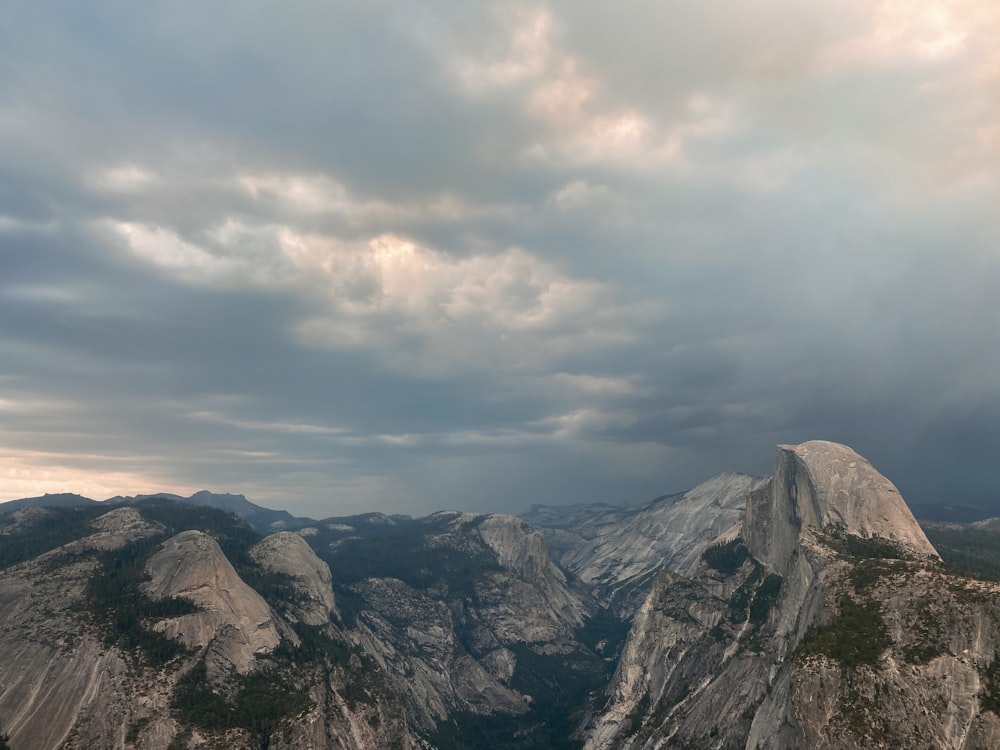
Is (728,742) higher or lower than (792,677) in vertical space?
lower

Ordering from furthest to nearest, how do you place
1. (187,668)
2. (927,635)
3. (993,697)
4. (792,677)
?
1. (187,668)
2. (792,677)
3. (927,635)
4. (993,697)

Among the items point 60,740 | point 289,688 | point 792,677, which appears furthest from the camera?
point 289,688

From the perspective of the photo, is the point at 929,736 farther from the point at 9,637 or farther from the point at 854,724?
the point at 9,637

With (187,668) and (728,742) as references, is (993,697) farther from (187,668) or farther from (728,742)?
(187,668)

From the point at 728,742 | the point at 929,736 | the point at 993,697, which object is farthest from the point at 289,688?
the point at 993,697

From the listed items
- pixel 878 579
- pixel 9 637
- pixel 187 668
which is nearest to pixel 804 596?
pixel 878 579

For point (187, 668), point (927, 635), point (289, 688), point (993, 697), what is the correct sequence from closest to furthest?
point (993, 697) < point (927, 635) < point (187, 668) < point (289, 688)

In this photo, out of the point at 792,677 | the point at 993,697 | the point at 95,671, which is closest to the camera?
the point at 993,697

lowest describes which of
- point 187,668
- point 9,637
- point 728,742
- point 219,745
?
point 728,742

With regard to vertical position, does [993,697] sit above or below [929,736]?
above

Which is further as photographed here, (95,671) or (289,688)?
(289,688)
